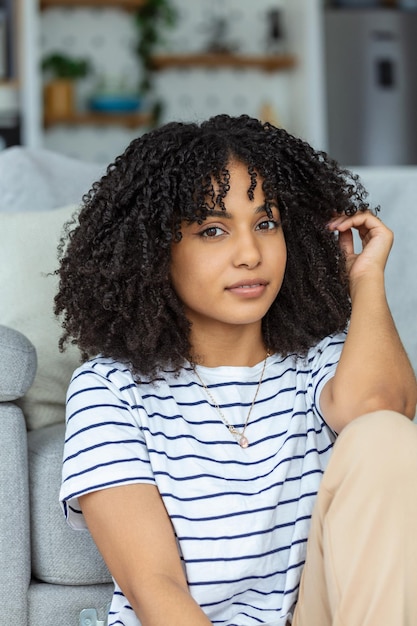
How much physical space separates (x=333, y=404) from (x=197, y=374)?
20cm

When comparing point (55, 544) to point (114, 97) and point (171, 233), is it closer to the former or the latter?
point (171, 233)

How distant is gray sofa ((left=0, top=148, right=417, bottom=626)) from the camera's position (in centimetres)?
144

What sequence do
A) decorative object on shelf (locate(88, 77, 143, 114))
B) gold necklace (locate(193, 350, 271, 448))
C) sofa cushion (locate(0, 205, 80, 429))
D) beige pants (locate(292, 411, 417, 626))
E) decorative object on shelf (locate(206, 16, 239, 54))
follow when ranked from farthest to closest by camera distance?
decorative object on shelf (locate(206, 16, 239, 54)) → decorative object on shelf (locate(88, 77, 143, 114)) → sofa cushion (locate(0, 205, 80, 429)) → gold necklace (locate(193, 350, 271, 448)) → beige pants (locate(292, 411, 417, 626))

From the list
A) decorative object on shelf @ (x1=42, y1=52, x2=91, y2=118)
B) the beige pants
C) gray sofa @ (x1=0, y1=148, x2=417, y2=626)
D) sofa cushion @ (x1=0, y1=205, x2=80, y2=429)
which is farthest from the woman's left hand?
decorative object on shelf @ (x1=42, y1=52, x2=91, y2=118)

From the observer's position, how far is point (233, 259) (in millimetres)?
1249

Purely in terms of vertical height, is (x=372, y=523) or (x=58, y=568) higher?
(x=372, y=523)

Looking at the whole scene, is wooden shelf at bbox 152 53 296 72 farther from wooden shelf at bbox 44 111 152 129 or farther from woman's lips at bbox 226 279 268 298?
woman's lips at bbox 226 279 268 298

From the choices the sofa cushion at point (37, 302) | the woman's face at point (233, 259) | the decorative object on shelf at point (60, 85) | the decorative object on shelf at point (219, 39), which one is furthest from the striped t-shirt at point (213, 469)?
the decorative object on shelf at point (219, 39)

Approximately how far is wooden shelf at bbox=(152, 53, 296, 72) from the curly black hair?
3.81 meters

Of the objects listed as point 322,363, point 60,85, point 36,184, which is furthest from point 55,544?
point 60,85

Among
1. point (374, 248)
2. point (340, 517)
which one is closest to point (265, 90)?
point (374, 248)

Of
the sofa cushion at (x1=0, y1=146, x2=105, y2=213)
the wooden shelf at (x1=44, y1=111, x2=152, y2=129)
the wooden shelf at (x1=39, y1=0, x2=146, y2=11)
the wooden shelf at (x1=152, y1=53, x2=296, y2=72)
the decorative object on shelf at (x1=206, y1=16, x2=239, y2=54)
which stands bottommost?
the sofa cushion at (x1=0, y1=146, x2=105, y2=213)

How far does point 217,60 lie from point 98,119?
2.46 feet

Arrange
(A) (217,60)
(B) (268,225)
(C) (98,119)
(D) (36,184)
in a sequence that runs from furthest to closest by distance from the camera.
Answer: (A) (217,60) < (C) (98,119) < (D) (36,184) < (B) (268,225)
